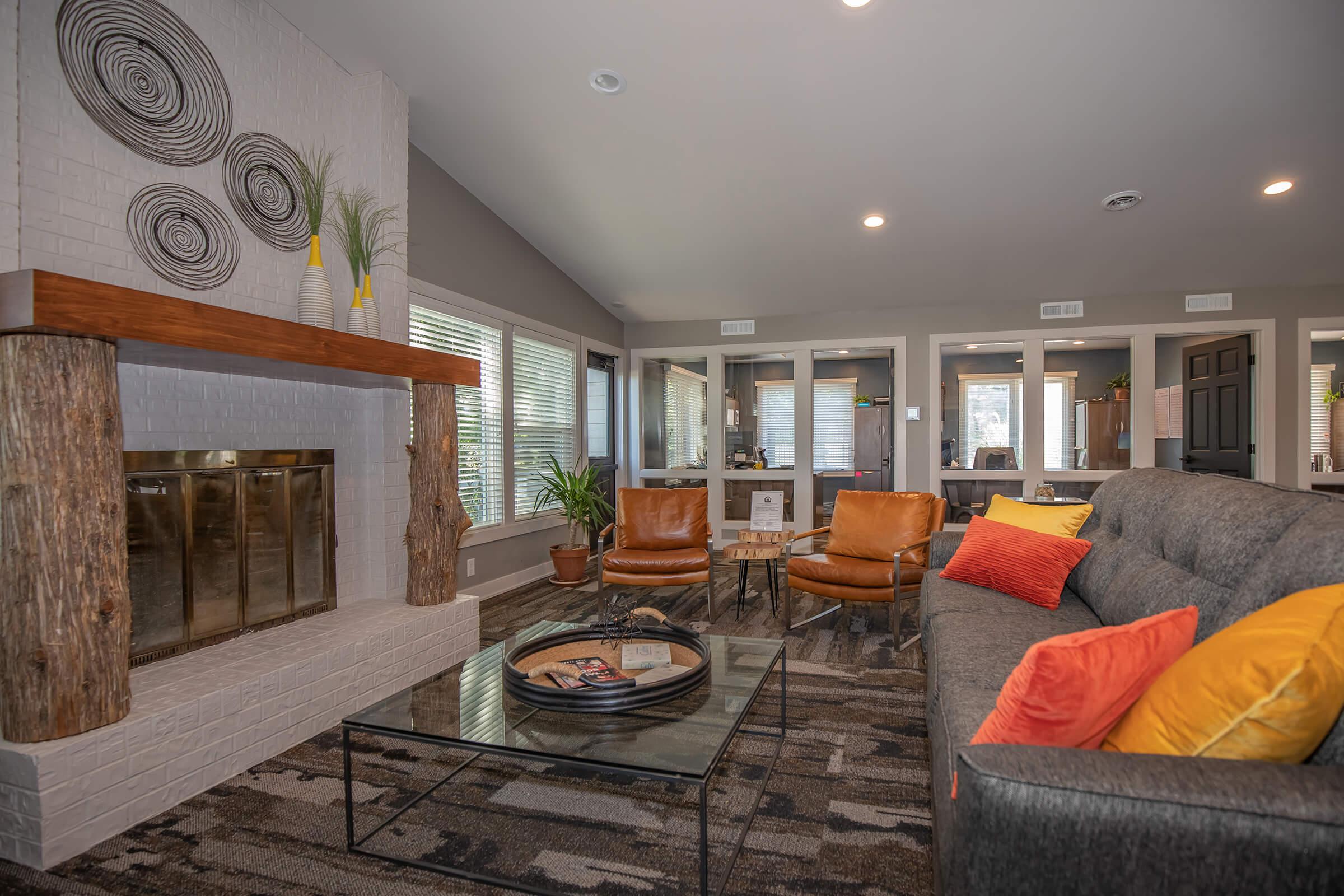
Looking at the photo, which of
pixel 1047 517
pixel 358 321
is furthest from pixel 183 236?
pixel 1047 517

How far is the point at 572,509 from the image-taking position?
5414 millimetres

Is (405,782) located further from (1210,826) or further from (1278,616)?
(1278,616)

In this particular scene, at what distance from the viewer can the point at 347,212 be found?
3.45 metres

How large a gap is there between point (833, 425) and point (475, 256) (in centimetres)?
396

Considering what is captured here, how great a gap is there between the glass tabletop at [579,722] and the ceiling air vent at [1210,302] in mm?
5695

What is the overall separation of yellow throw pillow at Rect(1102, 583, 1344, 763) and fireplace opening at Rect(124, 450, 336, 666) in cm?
302

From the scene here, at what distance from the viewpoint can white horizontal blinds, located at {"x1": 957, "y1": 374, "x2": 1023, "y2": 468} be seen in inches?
247

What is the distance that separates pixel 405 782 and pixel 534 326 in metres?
3.91

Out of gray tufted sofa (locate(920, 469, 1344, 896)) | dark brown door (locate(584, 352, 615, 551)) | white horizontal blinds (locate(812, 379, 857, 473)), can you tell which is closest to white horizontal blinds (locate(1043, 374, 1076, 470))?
white horizontal blinds (locate(812, 379, 857, 473))

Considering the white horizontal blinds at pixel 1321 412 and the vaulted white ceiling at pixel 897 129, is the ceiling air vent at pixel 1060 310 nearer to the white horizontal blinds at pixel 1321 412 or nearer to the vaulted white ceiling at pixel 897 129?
the vaulted white ceiling at pixel 897 129

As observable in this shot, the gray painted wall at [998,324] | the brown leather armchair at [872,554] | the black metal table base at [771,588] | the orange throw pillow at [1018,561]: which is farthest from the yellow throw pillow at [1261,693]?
Answer: the gray painted wall at [998,324]

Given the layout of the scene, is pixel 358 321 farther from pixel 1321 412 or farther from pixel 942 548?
pixel 1321 412

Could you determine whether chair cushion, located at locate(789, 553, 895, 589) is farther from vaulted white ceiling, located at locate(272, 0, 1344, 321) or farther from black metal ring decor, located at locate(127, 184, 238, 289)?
black metal ring decor, located at locate(127, 184, 238, 289)

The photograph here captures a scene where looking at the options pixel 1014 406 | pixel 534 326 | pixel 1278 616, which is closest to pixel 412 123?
pixel 534 326
